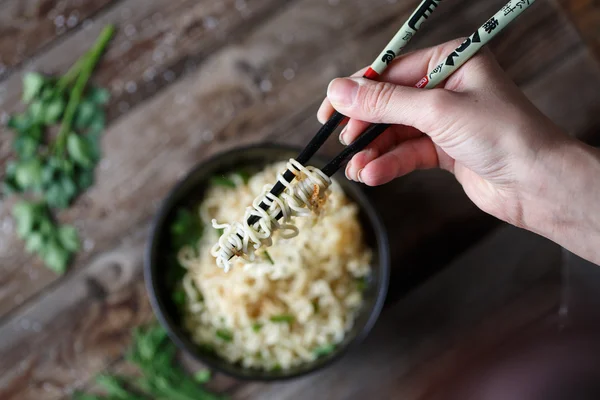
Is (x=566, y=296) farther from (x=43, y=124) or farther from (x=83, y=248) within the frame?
(x=43, y=124)

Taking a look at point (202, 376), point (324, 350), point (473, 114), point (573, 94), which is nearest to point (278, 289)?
point (324, 350)

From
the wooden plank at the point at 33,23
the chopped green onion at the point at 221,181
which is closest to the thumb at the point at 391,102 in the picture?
the chopped green onion at the point at 221,181

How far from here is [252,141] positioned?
134cm

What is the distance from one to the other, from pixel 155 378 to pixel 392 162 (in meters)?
0.71

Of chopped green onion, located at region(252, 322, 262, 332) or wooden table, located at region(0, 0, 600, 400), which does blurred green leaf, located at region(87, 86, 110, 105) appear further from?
chopped green onion, located at region(252, 322, 262, 332)

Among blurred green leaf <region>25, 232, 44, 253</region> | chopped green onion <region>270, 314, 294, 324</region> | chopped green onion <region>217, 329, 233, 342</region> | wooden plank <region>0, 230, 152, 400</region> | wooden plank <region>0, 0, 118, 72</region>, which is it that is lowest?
chopped green onion <region>270, 314, 294, 324</region>

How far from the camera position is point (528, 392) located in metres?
1.00

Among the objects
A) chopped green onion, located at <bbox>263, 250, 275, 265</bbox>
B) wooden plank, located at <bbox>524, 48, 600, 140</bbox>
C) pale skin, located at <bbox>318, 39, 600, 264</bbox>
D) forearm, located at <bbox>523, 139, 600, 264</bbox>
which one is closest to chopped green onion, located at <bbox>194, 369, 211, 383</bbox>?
chopped green onion, located at <bbox>263, 250, 275, 265</bbox>

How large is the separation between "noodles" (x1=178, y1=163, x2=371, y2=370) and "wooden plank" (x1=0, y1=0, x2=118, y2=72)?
1.76 ft

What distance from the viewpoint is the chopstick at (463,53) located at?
0.80m

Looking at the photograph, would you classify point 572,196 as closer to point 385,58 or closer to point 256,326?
point 385,58

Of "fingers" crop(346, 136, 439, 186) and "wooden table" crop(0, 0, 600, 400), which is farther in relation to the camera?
"wooden table" crop(0, 0, 600, 400)

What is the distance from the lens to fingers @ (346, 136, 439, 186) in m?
1.06

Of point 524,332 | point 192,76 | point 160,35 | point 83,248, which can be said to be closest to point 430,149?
point 524,332
